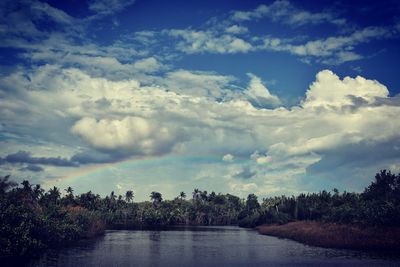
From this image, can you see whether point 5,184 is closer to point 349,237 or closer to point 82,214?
point 82,214

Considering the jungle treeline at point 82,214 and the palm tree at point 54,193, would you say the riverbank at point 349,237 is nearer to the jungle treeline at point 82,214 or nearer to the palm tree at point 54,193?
the jungle treeline at point 82,214

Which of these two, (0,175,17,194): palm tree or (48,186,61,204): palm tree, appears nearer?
(0,175,17,194): palm tree

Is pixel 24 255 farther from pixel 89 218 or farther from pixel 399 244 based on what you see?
pixel 399 244

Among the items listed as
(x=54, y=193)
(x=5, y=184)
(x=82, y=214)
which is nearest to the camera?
(x=5, y=184)

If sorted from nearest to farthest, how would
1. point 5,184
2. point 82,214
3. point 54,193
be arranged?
1. point 5,184
2. point 82,214
3. point 54,193

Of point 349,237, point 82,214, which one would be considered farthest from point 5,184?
point 349,237

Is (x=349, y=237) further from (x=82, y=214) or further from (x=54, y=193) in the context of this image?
(x=54, y=193)

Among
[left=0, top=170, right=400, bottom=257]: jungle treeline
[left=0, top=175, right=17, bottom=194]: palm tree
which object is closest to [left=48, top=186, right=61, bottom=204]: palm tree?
[left=0, top=170, right=400, bottom=257]: jungle treeline

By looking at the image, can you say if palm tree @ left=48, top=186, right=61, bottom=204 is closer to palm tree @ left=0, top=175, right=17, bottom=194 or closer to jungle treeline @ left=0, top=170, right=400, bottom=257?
jungle treeline @ left=0, top=170, right=400, bottom=257

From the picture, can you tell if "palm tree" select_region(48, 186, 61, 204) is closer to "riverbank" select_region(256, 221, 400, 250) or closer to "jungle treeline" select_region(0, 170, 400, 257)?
"jungle treeline" select_region(0, 170, 400, 257)

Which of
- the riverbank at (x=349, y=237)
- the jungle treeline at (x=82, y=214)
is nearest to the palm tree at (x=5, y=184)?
the jungle treeline at (x=82, y=214)

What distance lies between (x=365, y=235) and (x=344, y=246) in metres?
4.11

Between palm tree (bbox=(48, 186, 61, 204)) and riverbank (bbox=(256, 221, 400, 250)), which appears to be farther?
palm tree (bbox=(48, 186, 61, 204))

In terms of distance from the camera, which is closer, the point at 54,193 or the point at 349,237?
the point at 349,237
